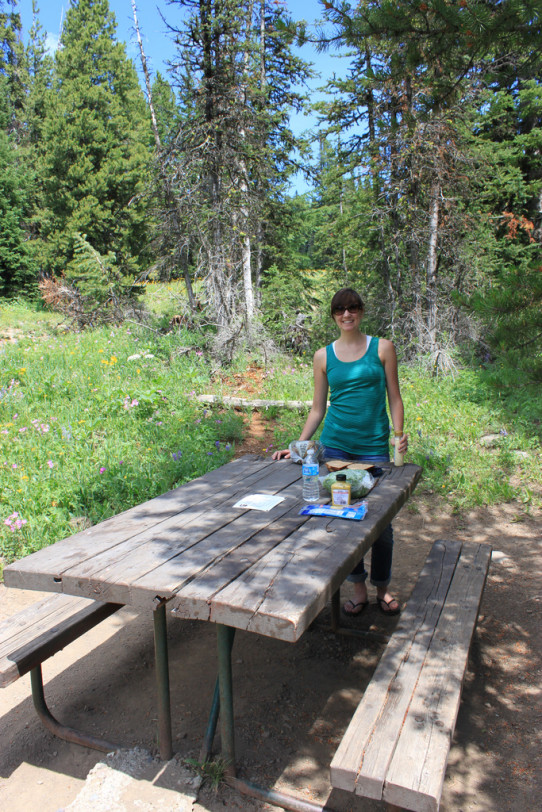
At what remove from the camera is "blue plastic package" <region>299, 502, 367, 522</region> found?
257cm

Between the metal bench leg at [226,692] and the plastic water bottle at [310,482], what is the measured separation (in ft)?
2.49

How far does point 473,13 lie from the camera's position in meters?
2.20

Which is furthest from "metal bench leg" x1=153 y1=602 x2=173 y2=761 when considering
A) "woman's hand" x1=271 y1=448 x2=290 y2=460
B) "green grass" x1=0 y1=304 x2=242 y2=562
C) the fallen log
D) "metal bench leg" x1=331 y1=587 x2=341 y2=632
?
the fallen log

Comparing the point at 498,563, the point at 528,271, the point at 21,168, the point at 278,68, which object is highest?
the point at 278,68

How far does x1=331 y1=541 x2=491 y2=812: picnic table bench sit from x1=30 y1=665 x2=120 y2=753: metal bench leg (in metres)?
1.31

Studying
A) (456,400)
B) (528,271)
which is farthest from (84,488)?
(456,400)

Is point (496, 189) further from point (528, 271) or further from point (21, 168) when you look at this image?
point (21, 168)

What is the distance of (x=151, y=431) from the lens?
20.8 feet

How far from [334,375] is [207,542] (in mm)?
1366

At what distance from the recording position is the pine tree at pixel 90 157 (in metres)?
18.5

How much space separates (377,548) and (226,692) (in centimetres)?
138

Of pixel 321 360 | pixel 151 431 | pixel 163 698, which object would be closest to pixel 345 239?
pixel 151 431

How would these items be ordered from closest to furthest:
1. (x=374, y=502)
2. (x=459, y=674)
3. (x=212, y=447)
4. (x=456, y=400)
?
1. (x=459, y=674)
2. (x=374, y=502)
3. (x=212, y=447)
4. (x=456, y=400)

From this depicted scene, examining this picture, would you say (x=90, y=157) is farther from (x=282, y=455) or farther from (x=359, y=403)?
(x=359, y=403)
